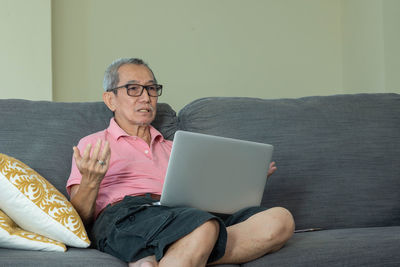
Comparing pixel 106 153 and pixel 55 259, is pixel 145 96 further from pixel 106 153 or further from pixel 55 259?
pixel 55 259

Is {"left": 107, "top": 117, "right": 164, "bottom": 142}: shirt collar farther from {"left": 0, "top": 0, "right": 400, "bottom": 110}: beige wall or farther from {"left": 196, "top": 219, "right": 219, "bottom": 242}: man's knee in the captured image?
{"left": 0, "top": 0, "right": 400, "bottom": 110}: beige wall

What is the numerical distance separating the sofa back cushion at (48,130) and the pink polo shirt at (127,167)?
0.27 ft

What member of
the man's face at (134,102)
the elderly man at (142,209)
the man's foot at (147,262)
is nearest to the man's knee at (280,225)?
the elderly man at (142,209)

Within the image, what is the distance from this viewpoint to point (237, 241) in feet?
5.38

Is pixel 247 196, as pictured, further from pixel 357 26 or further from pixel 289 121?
pixel 357 26

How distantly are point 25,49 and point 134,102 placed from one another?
129 centimetres

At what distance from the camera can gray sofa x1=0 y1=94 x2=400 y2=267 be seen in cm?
206

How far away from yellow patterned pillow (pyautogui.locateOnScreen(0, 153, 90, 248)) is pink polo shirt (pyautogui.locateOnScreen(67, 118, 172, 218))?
0.89ft

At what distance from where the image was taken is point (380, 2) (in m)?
3.43

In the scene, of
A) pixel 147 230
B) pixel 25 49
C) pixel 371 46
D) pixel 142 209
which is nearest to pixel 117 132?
pixel 142 209

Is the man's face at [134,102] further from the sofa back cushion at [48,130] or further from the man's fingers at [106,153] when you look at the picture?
the man's fingers at [106,153]

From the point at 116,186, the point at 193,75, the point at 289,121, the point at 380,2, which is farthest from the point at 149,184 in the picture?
the point at 380,2

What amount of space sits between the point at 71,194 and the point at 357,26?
2.64 meters

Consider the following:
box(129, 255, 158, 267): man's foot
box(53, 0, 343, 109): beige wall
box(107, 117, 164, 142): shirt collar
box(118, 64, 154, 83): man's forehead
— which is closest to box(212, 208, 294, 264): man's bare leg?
box(129, 255, 158, 267): man's foot
